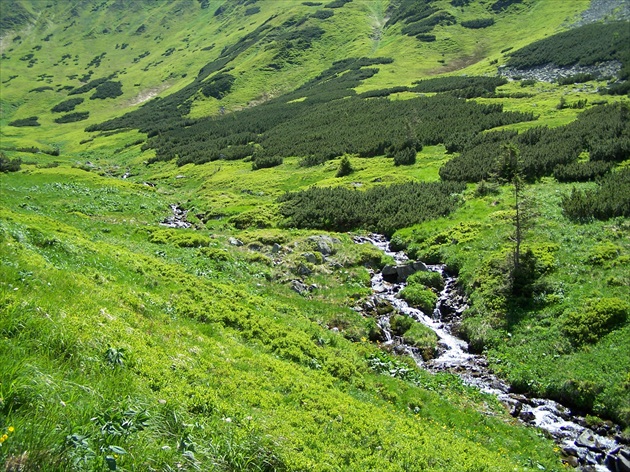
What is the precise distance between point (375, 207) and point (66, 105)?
165092 mm

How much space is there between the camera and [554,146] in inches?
1884

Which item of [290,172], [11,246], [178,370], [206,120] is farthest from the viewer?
→ [206,120]

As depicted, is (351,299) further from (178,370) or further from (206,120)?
(206,120)

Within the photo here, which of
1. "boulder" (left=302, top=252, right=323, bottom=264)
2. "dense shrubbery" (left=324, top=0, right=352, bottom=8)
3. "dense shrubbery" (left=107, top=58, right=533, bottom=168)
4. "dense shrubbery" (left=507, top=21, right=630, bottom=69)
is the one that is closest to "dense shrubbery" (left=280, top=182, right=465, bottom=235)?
"boulder" (left=302, top=252, right=323, bottom=264)

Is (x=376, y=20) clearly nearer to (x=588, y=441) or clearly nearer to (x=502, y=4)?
(x=502, y=4)

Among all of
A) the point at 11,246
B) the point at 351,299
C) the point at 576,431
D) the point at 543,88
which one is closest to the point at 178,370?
the point at 11,246

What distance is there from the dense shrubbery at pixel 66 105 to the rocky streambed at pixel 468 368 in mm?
169068

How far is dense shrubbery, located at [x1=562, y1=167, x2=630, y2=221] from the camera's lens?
102ft

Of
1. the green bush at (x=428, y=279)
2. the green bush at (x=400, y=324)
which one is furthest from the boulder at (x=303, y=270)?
the green bush at (x=400, y=324)

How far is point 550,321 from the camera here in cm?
2245

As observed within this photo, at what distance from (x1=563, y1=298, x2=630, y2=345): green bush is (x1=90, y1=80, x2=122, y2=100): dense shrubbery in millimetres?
187502

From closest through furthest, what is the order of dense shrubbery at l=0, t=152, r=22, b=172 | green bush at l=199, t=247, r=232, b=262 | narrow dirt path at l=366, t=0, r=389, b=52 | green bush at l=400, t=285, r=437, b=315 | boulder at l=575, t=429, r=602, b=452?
boulder at l=575, t=429, r=602, b=452 → green bush at l=400, t=285, r=437, b=315 → green bush at l=199, t=247, r=232, b=262 → dense shrubbery at l=0, t=152, r=22, b=172 → narrow dirt path at l=366, t=0, r=389, b=52

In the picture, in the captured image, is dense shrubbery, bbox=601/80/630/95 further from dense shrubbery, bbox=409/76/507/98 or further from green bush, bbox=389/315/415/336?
green bush, bbox=389/315/415/336

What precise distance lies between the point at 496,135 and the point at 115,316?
2271 inches
